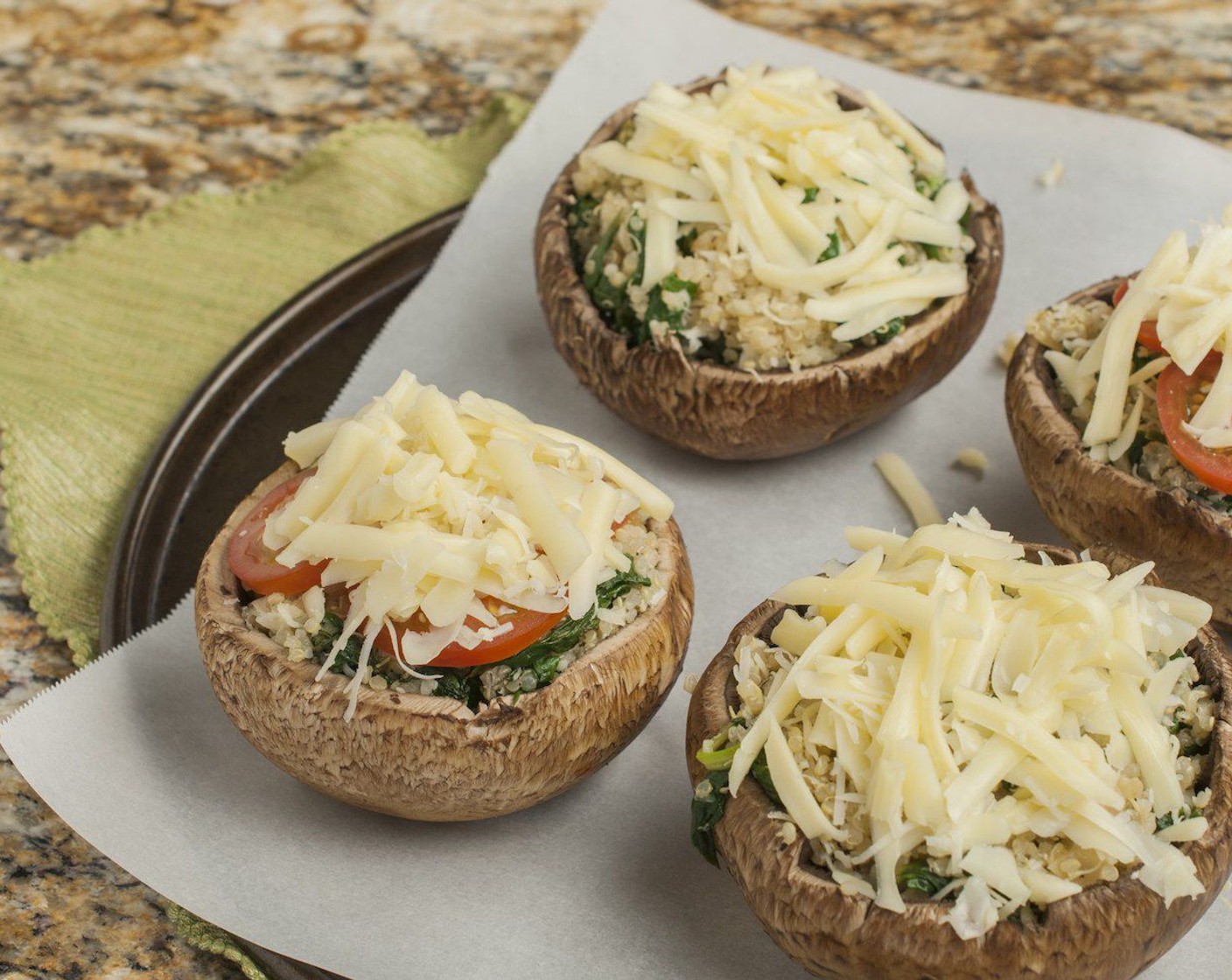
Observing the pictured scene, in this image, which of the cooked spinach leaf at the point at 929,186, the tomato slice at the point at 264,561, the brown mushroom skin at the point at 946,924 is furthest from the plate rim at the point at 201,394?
the brown mushroom skin at the point at 946,924

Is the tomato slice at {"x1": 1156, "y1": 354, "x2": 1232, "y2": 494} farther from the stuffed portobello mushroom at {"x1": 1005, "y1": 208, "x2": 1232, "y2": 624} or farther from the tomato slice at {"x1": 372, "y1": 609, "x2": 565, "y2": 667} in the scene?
the tomato slice at {"x1": 372, "y1": 609, "x2": 565, "y2": 667}

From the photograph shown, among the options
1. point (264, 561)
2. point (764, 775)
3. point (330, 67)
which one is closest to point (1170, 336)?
point (764, 775)

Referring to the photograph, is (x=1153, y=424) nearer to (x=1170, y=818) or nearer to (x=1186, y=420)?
(x=1186, y=420)

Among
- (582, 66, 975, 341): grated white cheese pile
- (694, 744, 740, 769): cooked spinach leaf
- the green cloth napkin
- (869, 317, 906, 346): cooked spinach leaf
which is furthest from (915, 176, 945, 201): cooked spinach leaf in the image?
(694, 744, 740, 769): cooked spinach leaf

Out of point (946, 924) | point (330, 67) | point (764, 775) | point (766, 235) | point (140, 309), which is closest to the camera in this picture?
point (946, 924)

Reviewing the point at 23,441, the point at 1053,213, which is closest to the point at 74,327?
the point at 23,441

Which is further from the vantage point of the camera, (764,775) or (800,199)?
(800,199)

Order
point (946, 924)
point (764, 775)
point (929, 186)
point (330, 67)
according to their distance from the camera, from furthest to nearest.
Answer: point (330, 67) < point (929, 186) < point (764, 775) < point (946, 924)
